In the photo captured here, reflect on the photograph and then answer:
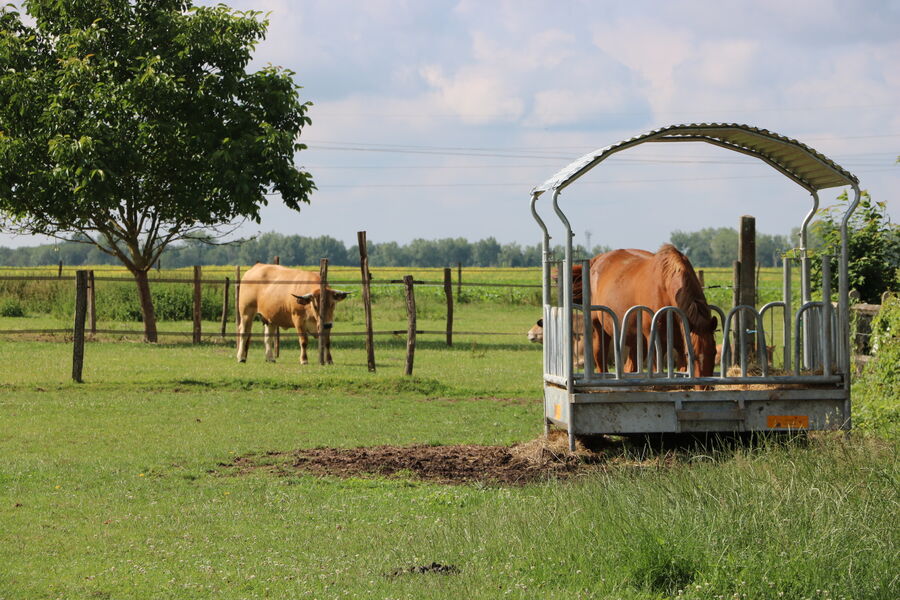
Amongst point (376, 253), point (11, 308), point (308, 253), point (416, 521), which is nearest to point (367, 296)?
point (416, 521)

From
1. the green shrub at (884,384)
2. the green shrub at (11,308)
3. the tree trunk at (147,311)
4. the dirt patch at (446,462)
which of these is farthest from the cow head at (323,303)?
the green shrub at (11,308)

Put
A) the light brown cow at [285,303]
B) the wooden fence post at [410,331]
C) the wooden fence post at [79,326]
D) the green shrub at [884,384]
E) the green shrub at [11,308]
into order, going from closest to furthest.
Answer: the green shrub at [884,384], the wooden fence post at [79,326], the wooden fence post at [410,331], the light brown cow at [285,303], the green shrub at [11,308]

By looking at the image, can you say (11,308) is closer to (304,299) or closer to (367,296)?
(304,299)

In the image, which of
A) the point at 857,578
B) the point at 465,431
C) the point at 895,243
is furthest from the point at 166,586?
the point at 895,243

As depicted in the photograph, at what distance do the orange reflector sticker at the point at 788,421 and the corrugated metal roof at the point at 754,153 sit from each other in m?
2.26

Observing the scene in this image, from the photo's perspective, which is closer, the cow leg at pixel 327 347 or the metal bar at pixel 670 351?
the metal bar at pixel 670 351

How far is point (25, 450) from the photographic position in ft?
35.8

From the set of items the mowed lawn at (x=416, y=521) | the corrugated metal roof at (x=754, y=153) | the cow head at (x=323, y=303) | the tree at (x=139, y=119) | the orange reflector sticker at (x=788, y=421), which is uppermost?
the tree at (x=139, y=119)

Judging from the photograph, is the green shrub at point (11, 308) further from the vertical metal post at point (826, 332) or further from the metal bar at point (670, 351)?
the vertical metal post at point (826, 332)

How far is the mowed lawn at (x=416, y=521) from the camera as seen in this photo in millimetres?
5656

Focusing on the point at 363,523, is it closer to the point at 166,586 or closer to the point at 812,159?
the point at 166,586

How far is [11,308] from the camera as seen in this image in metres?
31.6

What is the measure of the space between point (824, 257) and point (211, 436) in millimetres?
6776

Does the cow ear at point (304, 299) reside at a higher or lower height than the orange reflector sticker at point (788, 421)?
higher
